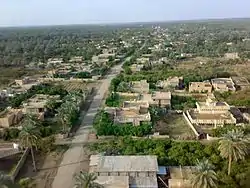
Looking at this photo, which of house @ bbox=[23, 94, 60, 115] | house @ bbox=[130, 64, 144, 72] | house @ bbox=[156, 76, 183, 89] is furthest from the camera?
house @ bbox=[130, 64, 144, 72]

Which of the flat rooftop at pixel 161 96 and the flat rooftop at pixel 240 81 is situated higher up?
the flat rooftop at pixel 161 96

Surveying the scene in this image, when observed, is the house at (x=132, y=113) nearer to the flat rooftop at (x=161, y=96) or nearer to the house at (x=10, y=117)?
the flat rooftop at (x=161, y=96)

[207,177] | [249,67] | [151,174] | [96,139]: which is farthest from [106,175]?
[249,67]

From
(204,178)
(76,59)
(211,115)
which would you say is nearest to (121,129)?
(211,115)

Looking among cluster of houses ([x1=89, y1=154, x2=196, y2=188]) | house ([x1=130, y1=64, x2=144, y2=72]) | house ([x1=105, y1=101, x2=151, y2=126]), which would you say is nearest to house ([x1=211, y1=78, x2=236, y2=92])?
house ([x1=105, y1=101, x2=151, y2=126])

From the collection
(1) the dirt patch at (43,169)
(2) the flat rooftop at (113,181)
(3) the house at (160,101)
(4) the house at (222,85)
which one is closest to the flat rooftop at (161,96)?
(3) the house at (160,101)

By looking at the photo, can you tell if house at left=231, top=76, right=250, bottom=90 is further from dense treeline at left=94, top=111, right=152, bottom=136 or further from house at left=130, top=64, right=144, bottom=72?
dense treeline at left=94, top=111, right=152, bottom=136
